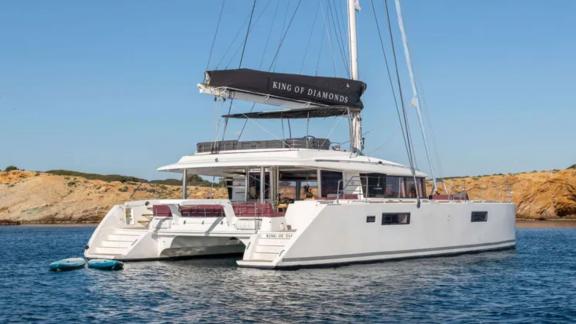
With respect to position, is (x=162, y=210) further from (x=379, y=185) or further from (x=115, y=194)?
(x=115, y=194)

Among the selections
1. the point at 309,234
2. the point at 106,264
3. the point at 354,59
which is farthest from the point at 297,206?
the point at 354,59

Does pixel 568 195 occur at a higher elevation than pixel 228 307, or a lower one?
higher

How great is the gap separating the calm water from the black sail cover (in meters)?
5.99

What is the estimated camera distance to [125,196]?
233ft

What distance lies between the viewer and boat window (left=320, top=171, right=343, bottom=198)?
23.5 metres

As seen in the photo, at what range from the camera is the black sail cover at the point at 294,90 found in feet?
75.9

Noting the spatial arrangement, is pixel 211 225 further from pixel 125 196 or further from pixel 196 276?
pixel 125 196

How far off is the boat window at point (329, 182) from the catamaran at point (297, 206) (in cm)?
4

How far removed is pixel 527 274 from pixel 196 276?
9.96 m

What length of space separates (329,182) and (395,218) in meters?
2.64

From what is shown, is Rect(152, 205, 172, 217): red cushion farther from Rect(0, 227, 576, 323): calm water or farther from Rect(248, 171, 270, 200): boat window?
Rect(248, 171, 270, 200): boat window

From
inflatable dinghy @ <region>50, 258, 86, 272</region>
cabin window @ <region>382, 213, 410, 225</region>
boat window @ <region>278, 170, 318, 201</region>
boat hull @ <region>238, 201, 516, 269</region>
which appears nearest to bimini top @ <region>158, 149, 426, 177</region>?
boat window @ <region>278, 170, 318, 201</region>

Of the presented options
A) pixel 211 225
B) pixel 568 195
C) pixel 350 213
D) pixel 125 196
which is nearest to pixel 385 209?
pixel 350 213

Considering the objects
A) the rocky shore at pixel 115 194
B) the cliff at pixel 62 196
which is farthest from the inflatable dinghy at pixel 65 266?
the cliff at pixel 62 196
